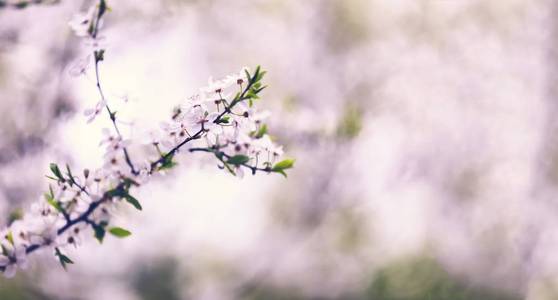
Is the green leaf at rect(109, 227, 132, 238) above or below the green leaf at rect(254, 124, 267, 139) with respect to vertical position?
below

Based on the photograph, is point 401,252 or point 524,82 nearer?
point 524,82

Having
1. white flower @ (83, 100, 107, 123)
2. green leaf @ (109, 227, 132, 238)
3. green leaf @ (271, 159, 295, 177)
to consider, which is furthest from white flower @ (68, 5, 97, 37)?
green leaf @ (271, 159, 295, 177)

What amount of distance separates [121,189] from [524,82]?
5.93m

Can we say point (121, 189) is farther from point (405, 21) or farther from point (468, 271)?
point (468, 271)

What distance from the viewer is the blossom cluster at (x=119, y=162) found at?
137cm

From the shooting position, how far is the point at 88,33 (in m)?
1.33

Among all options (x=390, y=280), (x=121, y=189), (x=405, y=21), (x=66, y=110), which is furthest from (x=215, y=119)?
(x=390, y=280)

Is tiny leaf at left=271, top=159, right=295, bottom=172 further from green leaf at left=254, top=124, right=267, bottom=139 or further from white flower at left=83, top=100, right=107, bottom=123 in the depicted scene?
white flower at left=83, top=100, right=107, bottom=123

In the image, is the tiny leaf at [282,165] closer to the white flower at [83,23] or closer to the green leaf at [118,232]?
the green leaf at [118,232]

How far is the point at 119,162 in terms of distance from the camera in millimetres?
1485

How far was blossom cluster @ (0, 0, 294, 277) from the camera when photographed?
1369 mm

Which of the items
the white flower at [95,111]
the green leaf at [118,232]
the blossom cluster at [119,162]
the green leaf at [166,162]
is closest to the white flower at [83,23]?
the blossom cluster at [119,162]

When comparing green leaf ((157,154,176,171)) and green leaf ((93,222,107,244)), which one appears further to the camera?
green leaf ((157,154,176,171))

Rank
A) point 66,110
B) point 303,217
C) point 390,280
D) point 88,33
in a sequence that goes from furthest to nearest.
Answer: point 390,280 → point 303,217 → point 66,110 → point 88,33
